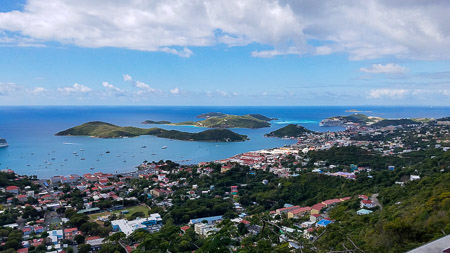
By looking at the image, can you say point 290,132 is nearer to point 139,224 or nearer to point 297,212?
point 297,212

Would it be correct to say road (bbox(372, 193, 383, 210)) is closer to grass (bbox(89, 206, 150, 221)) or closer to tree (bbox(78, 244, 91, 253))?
grass (bbox(89, 206, 150, 221))

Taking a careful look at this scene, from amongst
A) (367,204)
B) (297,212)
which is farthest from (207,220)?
(367,204)

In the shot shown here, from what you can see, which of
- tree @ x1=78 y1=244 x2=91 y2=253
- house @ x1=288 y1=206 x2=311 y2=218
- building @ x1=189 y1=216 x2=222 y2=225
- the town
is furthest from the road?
tree @ x1=78 y1=244 x2=91 y2=253

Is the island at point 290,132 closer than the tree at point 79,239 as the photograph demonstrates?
No

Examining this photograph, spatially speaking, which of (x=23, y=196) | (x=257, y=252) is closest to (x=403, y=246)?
(x=257, y=252)

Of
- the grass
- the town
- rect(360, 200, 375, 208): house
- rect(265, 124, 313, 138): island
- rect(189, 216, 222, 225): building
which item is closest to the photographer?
the town

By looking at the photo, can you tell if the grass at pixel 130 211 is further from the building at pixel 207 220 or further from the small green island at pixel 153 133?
the small green island at pixel 153 133

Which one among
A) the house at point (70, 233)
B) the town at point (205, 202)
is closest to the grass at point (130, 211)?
the town at point (205, 202)
